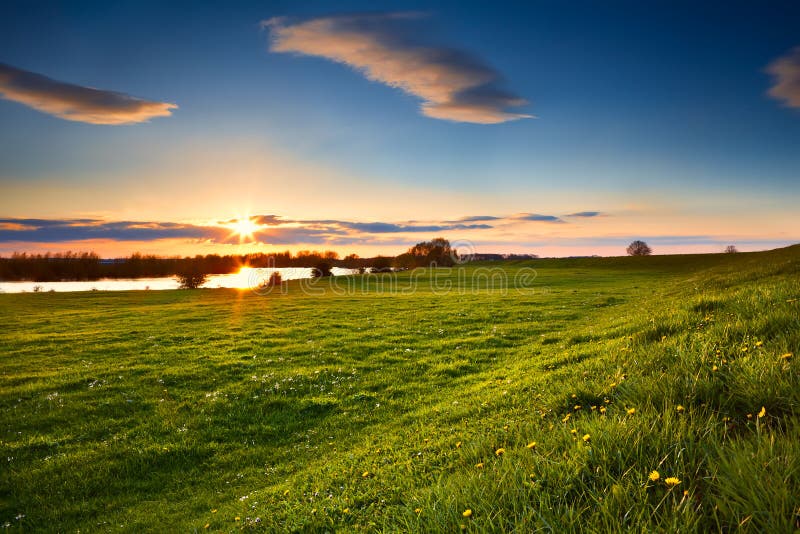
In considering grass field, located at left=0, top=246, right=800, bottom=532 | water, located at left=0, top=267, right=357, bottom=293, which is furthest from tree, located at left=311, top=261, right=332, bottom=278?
grass field, located at left=0, top=246, right=800, bottom=532

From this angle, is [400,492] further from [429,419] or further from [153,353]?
[153,353]

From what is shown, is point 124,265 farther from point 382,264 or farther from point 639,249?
point 639,249

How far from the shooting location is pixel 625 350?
27.4 feet

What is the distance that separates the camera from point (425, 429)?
324 inches

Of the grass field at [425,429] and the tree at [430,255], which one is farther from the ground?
the tree at [430,255]

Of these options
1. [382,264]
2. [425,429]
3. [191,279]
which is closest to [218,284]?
[191,279]

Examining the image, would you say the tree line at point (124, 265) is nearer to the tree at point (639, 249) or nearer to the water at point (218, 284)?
the water at point (218, 284)

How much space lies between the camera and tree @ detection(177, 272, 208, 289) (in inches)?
3369

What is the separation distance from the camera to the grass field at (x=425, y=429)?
332 cm

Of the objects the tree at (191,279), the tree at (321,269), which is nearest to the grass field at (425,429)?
the tree at (191,279)

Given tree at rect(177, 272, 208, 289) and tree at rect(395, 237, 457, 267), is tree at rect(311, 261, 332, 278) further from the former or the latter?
tree at rect(177, 272, 208, 289)

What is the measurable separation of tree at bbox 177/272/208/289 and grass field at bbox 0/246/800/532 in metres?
67.0

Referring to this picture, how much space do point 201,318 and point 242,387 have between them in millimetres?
22842

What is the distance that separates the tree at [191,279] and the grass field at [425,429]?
2638 inches
